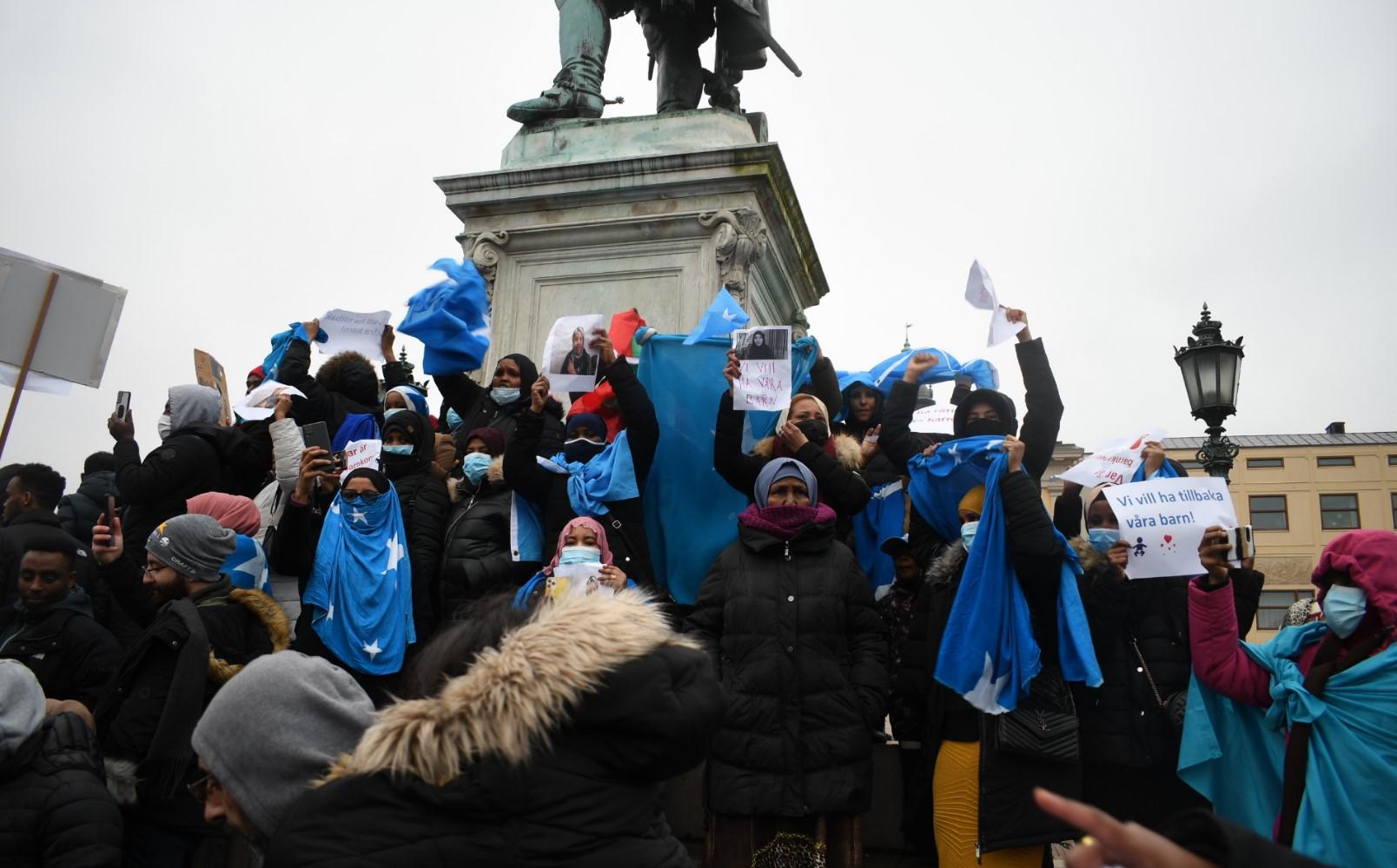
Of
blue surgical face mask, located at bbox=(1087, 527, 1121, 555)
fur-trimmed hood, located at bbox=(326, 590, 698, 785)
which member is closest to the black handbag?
blue surgical face mask, located at bbox=(1087, 527, 1121, 555)

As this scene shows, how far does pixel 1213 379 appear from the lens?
30.1ft

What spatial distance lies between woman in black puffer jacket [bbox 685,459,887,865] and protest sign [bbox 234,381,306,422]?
3.16 metres

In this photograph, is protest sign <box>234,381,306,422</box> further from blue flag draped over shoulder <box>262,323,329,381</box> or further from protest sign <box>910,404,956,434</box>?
protest sign <box>910,404,956,434</box>

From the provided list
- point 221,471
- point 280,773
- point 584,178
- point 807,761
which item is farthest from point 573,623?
point 584,178

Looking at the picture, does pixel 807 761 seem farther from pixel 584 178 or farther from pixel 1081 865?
pixel 584 178

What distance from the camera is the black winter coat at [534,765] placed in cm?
212

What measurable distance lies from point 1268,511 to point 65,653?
2432 inches

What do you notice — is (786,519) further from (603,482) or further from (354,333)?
(354,333)

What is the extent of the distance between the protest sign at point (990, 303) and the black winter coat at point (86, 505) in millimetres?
4950

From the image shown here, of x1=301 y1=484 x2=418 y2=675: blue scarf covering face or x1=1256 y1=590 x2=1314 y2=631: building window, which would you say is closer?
x1=301 y1=484 x2=418 y2=675: blue scarf covering face

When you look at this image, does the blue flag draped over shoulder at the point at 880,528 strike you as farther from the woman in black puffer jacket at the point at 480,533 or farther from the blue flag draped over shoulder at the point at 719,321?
the woman in black puffer jacket at the point at 480,533

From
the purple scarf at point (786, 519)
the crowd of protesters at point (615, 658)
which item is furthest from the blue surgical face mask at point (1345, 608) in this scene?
the purple scarf at point (786, 519)

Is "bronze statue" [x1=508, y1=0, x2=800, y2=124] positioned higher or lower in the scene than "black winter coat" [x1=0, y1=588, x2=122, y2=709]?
higher

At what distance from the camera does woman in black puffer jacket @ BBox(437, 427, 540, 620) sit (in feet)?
18.6
